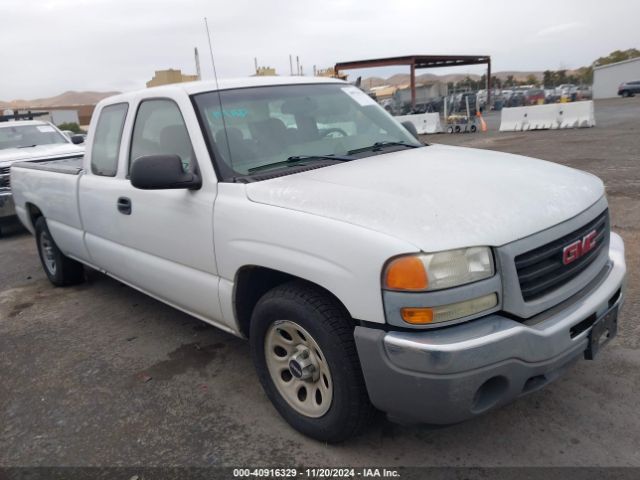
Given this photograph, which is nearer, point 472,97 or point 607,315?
point 607,315

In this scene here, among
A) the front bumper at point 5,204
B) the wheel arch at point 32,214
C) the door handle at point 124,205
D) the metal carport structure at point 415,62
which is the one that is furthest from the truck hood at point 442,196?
the metal carport structure at point 415,62

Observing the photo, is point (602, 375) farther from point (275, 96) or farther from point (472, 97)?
point (472, 97)

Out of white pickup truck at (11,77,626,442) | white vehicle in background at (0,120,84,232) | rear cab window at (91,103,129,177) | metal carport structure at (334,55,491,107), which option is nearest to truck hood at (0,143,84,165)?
white vehicle in background at (0,120,84,232)

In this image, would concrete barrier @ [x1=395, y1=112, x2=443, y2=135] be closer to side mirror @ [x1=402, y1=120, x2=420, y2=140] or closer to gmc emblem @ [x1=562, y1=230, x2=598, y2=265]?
side mirror @ [x1=402, y1=120, x2=420, y2=140]

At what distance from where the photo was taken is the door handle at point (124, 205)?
3764 mm

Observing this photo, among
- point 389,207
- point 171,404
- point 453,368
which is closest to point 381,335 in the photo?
point 453,368

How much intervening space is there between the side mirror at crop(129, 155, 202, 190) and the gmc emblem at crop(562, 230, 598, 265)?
2.02 metres

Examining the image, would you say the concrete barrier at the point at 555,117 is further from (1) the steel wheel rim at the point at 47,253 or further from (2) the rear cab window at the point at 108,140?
(2) the rear cab window at the point at 108,140

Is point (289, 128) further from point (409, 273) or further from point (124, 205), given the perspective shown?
point (409, 273)

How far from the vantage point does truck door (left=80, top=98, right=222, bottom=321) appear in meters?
3.14

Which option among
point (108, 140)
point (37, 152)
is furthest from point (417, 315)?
point (37, 152)

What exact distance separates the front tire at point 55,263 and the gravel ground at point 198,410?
2.28 ft

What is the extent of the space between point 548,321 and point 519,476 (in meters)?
0.73

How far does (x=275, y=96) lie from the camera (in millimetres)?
3562
